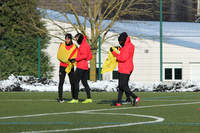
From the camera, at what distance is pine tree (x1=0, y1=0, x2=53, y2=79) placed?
2603 cm

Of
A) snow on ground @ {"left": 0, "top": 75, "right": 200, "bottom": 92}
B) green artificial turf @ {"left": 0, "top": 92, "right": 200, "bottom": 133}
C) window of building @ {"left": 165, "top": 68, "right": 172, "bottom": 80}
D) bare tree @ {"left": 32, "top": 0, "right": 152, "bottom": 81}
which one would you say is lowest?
green artificial turf @ {"left": 0, "top": 92, "right": 200, "bottom": 133}

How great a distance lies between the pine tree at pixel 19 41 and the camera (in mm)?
26031

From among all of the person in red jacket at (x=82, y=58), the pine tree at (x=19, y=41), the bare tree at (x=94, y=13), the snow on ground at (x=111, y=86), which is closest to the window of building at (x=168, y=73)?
the bare tree at (x=94, y=13)

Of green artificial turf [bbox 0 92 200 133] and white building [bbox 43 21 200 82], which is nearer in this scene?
green artificial turf [bbox 0 92 200 133]

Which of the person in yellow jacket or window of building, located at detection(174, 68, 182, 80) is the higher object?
the person in yellow jacket

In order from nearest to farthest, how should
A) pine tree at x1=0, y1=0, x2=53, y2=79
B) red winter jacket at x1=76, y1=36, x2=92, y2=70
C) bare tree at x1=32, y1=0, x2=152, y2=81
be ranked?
red winter jacket at x1=76, y1=36, x2=92, y2=70 → bare tree at x1=32, y1=0, x2=152, y2=81 → pine tree at x1=0, y1=0, x2=53, y2=79

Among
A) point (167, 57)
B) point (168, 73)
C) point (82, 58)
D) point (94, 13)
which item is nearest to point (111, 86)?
point (94, 13)

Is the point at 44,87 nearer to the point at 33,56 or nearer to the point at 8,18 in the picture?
the point at 33,56

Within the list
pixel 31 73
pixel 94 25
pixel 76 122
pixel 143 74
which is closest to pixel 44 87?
pixel 31 73

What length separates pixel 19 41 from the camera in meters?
27.7

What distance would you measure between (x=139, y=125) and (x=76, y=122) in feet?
3.58

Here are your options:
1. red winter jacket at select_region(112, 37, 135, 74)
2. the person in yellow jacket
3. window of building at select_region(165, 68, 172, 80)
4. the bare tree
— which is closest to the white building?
window of building at select_region(165, 68, 172, 80)

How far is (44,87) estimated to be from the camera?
20.6 metres

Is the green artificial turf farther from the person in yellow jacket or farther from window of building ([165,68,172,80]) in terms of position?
window of building ([165,68,172,80])
